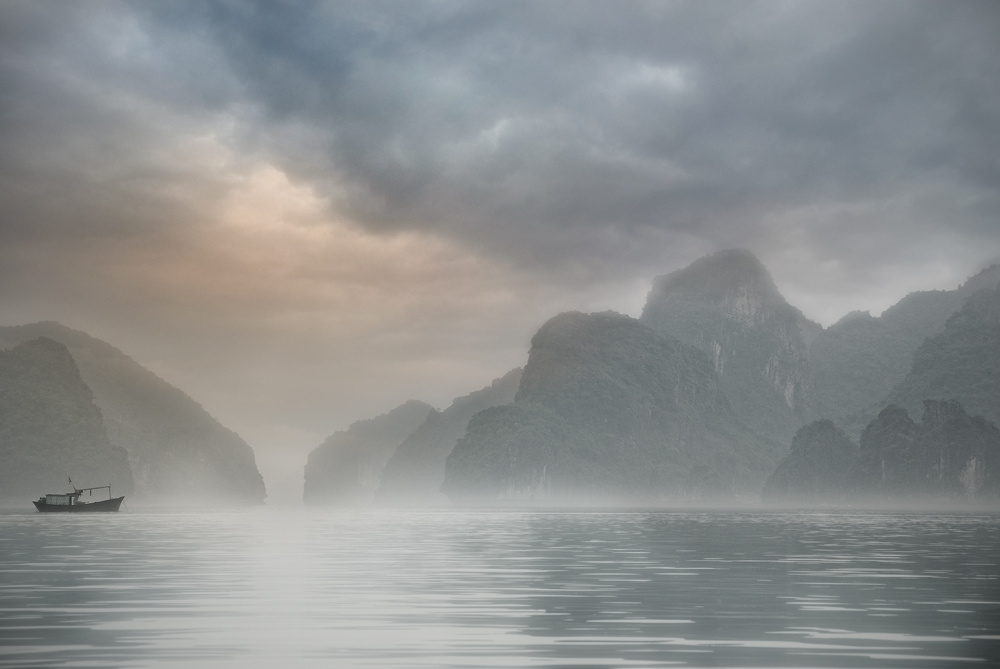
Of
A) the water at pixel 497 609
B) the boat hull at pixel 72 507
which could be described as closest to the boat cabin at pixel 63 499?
the boat hull at pixel 72 507

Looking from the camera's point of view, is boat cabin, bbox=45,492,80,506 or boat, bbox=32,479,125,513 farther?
boat cabin, bbox=45,492,80,506

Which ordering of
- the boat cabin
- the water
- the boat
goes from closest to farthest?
the water → the boat → the boat cabin

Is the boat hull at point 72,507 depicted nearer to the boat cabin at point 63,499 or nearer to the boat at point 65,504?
the boat at point 65,504

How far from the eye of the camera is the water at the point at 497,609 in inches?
823

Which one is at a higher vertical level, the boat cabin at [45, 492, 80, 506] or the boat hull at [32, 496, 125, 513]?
the boat cabin at [45, 492, 80, 506]

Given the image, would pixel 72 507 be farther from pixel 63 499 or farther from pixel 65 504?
pixel 63 499

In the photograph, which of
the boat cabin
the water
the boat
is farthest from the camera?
the boat cabin

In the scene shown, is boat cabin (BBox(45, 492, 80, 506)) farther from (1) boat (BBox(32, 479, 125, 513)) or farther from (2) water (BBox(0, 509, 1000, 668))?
(2) water (BBox(0, 509, 1000, 668))

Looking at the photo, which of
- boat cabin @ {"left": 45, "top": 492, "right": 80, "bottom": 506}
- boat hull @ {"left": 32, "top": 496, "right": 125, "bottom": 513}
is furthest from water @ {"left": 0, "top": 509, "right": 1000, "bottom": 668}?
boat cabin @ {"left": 45, "top": 492, "right": 80, "bottom": 506}

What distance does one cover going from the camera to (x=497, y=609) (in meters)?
29.5

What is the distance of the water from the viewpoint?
68.6ft

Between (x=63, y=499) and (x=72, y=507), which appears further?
(x=63, y=499)

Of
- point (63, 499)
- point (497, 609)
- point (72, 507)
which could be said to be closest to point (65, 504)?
point (72, 507)

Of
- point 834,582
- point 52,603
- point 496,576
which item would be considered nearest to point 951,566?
point 834,582
